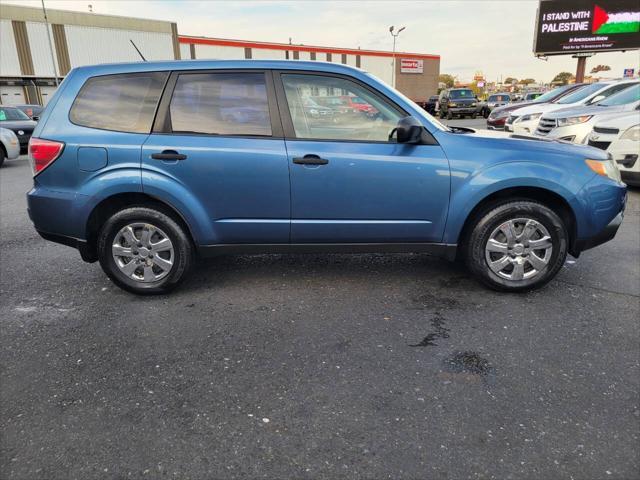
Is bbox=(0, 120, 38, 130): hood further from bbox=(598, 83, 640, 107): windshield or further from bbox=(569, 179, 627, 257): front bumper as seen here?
bbox=(569, 179, 627, 257): front bumper

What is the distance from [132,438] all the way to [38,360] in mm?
1143

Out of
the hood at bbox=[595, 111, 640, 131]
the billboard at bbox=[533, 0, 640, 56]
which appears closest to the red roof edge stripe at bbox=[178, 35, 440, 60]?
the billboard at bbox=[533, 0, 640, 56]

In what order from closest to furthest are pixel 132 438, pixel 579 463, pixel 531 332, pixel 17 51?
pixel 579 463
pixel 132 438
pixel 531 332
pixel 17 51

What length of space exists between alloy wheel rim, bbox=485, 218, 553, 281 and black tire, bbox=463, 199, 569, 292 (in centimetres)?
2

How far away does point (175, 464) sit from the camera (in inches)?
84.7

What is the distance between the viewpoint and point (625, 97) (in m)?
9.95

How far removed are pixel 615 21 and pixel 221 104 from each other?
127 feet

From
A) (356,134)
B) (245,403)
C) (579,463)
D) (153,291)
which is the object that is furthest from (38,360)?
(579,463)

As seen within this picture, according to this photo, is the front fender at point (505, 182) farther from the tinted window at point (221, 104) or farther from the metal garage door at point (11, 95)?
the metal garage door at point (11, 95)

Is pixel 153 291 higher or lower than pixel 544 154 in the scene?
lower

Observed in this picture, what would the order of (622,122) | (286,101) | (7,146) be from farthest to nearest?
1. (7,146)
2. (622,122)
3. (286,101)

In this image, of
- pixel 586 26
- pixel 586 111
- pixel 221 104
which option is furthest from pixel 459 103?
pixel 221 104

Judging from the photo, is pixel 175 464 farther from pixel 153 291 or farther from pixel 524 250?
pixel 524 250

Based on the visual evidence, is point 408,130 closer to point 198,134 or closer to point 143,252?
point 198,134
